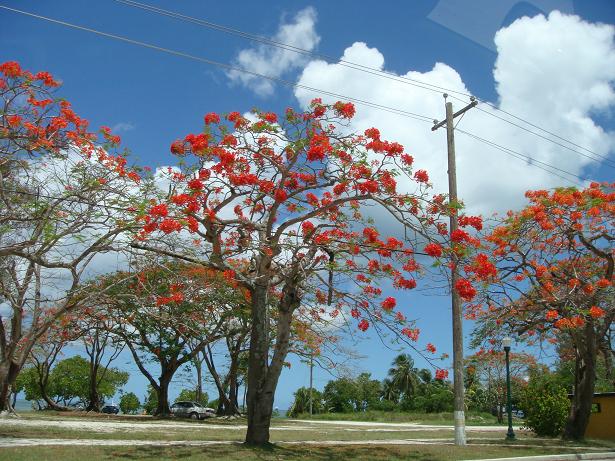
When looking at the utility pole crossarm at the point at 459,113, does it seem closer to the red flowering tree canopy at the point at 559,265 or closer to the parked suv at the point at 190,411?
the red flowering tree canopy at the point at 559,265

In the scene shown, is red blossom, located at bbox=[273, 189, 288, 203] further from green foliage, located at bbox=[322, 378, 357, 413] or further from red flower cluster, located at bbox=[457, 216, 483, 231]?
green foliage, located at bbox=[322, 378, 357, 413]

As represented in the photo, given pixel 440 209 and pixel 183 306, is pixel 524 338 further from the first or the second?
pixel 183 306

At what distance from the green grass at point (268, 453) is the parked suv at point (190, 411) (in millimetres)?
21795

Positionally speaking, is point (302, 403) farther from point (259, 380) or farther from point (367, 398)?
→ point (259, 380)

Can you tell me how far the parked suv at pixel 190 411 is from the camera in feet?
113

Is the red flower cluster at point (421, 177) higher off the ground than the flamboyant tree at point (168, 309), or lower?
higher

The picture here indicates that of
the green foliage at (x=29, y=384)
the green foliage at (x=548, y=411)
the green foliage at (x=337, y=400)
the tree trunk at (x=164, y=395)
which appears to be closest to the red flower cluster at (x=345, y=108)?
the green foliage at (x=548, y=411)

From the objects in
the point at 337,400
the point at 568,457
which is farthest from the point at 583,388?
the point at 337,400

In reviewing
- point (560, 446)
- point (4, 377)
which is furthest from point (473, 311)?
point (4, 377)

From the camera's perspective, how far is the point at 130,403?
173 feet

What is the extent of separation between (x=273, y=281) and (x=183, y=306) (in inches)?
353

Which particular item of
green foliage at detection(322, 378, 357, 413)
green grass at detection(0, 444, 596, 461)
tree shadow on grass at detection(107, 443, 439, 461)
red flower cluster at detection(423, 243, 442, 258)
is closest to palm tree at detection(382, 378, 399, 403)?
green foliage at detection(322, 378, 357, 413)

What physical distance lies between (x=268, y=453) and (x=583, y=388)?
1193cm

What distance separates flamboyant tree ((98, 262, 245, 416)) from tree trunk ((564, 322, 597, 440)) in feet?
36.9
